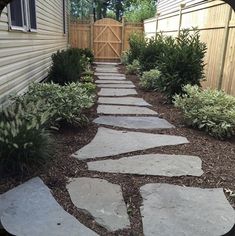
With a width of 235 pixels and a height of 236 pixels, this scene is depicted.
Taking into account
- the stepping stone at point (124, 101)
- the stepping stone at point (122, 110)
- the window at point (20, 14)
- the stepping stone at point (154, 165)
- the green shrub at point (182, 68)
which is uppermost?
the window at point (20, 14)

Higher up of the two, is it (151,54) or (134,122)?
(151,54)

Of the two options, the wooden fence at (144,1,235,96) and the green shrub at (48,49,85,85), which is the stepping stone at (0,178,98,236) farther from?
the green shrub at (48,49,85,85)

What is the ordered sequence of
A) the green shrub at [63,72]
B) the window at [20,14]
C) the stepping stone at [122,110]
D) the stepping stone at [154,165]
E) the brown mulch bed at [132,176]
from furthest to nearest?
the green shrub at [63,72] → the stepping stone at [122,110] → the window at [20,14] → the stepping stone at [154,165] → the brown mulch bed at [132,176]

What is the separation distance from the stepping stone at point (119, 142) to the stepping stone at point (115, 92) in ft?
8.47

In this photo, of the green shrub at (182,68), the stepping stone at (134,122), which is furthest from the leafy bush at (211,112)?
the green shrub at (182,68)

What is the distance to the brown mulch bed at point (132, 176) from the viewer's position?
2.19 metres

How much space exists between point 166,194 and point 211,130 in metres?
1.80

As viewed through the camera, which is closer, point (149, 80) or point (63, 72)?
point (63, 72)

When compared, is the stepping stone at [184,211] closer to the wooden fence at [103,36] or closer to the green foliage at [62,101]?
the green foliage at [62,101]

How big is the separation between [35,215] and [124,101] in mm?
4021

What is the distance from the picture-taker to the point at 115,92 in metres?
6.81

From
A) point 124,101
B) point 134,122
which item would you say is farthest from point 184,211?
point 124,101

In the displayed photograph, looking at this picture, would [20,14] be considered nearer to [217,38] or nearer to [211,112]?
[211,112]

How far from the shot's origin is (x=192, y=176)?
2715mm
